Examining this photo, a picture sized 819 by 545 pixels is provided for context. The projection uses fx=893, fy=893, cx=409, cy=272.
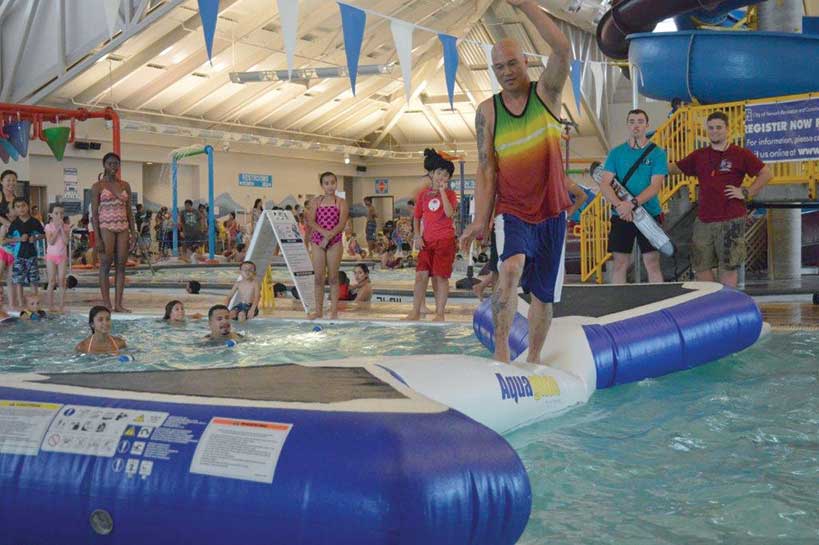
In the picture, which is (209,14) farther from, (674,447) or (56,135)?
(674,447)

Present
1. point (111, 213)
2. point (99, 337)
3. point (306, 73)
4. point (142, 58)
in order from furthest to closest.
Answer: point (306, 73), point (142, 58), point (111, 213), point (99, 337)

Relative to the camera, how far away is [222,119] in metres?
27.9

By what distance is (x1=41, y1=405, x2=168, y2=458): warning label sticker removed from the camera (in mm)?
2311

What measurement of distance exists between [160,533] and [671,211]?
9024mm

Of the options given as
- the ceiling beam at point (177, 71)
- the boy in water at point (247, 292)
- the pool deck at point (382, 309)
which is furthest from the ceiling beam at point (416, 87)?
the boy in water at point (247, 292)

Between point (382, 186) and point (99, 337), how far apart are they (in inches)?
1291

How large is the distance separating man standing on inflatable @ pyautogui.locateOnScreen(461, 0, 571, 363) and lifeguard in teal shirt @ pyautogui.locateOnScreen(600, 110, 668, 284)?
2532 millimetres

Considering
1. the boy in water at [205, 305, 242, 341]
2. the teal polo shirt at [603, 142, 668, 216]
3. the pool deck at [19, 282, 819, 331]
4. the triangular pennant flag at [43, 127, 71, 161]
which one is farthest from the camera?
the triangular pennant flag at [43, 127, 71, 161]

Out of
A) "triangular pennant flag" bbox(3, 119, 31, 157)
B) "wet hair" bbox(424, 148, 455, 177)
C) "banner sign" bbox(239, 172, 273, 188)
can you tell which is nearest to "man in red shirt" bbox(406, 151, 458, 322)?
"wet hair" bbox(424, 148, 455, 177)

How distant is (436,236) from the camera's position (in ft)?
25.6

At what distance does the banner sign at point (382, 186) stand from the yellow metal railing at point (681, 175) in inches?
1121

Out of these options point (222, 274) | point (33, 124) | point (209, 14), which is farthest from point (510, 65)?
point (222, 274)

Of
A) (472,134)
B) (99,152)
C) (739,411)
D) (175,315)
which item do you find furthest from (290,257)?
(472,134)

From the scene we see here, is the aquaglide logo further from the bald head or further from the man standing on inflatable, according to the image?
the bald head
